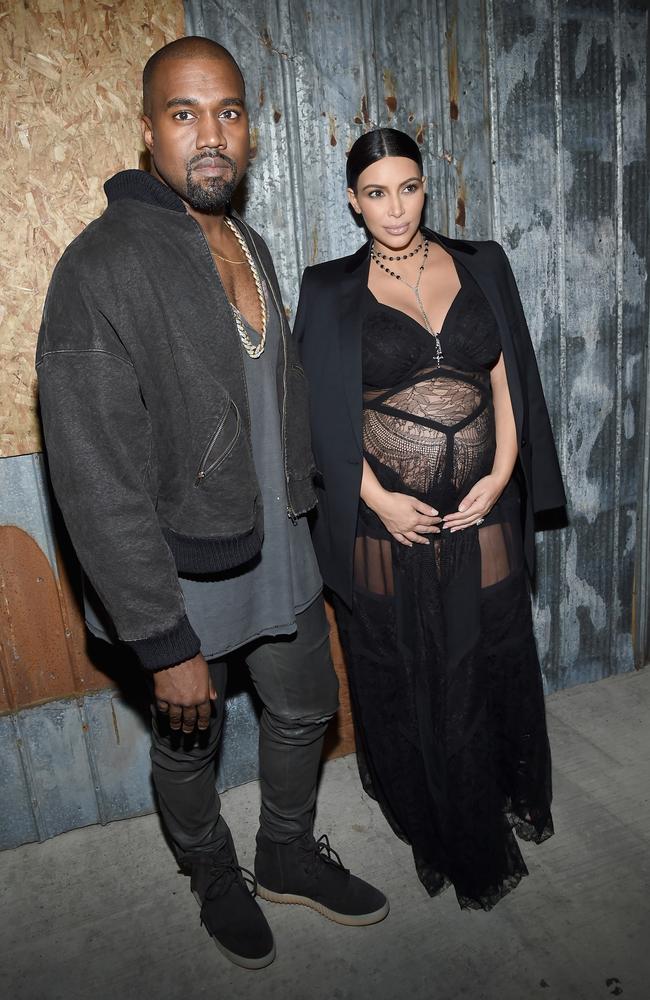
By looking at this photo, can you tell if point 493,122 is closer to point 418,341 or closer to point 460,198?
point 460,198

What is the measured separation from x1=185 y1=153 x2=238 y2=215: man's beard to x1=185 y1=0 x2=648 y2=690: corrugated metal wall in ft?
2.45

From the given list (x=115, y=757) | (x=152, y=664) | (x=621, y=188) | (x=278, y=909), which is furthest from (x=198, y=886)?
(x=621, y=188)

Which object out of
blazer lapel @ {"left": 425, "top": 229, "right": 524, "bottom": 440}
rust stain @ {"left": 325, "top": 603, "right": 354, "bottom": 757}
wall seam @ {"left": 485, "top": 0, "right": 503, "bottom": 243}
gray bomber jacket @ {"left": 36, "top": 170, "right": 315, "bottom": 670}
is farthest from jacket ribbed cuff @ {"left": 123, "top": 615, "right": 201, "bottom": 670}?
wall seam @ {"left": 485, "top": 0, "right": 503, "bottom": 243}

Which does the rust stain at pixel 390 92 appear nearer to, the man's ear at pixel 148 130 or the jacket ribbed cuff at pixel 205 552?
the man's ear at pixel 148 130

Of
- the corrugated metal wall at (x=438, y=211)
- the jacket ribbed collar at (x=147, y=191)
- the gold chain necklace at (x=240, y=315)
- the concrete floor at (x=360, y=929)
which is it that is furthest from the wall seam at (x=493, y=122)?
the concrete floor at (x=360, y=929)

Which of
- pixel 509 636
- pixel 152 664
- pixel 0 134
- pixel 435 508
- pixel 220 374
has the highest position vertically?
pixel 0 134

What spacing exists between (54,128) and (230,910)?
2411 mm

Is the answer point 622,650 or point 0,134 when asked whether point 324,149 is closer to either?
point 0,134

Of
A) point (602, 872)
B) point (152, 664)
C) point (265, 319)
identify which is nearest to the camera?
point (152, 664)

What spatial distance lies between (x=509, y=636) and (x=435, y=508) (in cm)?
50

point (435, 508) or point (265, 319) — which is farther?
point (435, 508)

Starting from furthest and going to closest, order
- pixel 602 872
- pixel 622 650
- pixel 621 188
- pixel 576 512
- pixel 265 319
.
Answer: pixel 622 650 < pixel 576 512 < pixel 621 188 < pixel 602 872 < pixel 265 319

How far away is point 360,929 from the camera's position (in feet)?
7.98

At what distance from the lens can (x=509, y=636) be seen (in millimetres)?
2584
